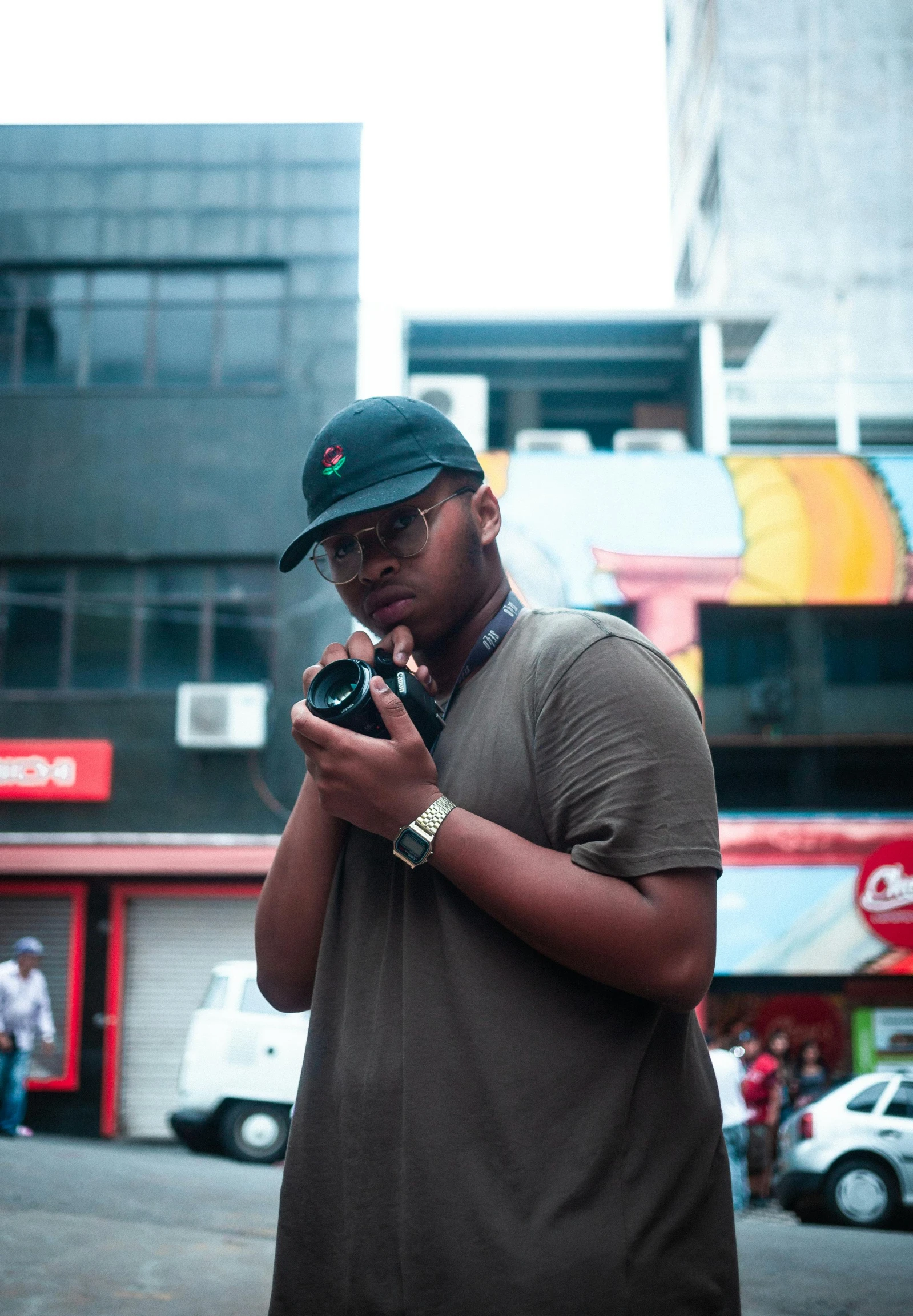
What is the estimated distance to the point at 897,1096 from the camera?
1070 centimetres

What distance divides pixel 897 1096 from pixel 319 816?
10460 mm

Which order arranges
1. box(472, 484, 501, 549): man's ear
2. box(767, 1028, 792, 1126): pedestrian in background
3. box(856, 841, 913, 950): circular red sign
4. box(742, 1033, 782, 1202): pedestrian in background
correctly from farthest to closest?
1. box(856, 841, 913, 950): circular red sign
2. box(767, 1028, 792, 1126): pedestrian in background
3. box(742, 1033, 782, 1202): pedestrian in background
4. box(472, 484, 501, 549): man's ear

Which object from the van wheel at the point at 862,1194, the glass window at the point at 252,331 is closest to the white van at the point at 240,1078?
the van wheel at the point at 862,1194

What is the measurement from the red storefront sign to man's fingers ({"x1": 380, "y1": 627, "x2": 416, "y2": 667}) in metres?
14.3

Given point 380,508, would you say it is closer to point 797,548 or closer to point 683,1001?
point 683,1001

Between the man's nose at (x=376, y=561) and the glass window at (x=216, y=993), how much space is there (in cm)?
1146

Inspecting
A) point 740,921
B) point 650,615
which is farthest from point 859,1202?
point 650,615

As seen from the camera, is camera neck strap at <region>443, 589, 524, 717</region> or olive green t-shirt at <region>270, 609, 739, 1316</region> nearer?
olive green t-shirt at <region>270, 609, 739, 1316</region>

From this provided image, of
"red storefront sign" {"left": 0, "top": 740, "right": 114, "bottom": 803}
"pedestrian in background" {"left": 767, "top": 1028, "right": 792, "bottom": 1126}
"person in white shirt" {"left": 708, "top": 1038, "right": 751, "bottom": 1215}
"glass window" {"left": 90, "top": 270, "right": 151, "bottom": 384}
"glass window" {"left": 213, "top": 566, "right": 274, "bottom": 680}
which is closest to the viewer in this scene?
"person in white shirt" {"left": 708, "top": 1038, "right": 751, "bottom": 1215}

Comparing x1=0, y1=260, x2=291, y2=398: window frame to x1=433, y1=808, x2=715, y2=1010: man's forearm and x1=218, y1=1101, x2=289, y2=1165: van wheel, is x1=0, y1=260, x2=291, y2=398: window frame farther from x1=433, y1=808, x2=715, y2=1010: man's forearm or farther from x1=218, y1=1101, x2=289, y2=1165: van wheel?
x1=433, y1=808, x2=715, y2=1010: man's forearm

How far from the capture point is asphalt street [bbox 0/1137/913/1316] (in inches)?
197

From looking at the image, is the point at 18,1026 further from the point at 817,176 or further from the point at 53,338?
the point at 817,176

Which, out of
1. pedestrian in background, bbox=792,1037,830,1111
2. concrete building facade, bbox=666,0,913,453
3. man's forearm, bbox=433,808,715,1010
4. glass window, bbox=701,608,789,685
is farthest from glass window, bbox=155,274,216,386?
man's forearm, bbox=433,808,715,1010

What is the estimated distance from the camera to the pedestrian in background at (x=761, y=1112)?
12.2 meters
